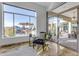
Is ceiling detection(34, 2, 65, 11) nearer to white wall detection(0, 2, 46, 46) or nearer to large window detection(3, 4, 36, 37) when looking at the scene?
white wall detection(0, 2, 46, 46)

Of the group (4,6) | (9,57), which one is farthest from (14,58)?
(4,6)

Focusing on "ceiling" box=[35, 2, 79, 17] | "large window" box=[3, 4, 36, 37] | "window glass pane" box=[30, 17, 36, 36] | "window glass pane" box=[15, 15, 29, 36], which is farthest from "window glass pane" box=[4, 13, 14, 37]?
"ceiling" box=[35, 2, 79, 17]

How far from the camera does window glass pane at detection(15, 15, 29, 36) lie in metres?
2.67

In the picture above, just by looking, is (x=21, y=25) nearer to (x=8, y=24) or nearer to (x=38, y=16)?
(x=8, y=24)

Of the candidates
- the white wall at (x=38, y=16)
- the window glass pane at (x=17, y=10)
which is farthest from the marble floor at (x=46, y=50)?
the window glass pane at (x=17, y=10)

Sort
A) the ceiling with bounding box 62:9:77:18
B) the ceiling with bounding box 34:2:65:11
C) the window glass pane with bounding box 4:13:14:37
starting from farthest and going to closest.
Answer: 1. the ceiling with bounding box 62:9:77:18
2. the ceiling with bounding box 34:2:65:11
3. the window glass pane with bounding box 4:13:14:37

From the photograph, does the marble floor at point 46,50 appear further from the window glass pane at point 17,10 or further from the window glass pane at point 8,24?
the window glass pane at point 17,10

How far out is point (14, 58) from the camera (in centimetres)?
267

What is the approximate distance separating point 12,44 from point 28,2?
0.98 m

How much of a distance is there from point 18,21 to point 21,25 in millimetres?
110

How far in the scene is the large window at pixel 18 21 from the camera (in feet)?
8.48

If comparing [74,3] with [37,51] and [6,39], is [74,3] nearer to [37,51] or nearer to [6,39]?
[37,51]

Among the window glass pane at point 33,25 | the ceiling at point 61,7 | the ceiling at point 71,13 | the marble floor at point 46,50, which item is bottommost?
the marble floor at point 46,50

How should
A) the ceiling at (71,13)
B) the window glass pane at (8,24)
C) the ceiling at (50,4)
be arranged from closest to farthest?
the window glass pane at (8,24)
the ceiling at (50,4)
the ceiling at (71,13)
